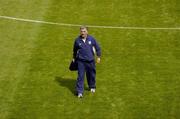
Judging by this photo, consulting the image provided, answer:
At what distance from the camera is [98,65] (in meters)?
17.4

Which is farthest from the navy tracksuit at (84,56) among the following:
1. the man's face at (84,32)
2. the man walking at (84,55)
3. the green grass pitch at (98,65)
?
the green grass pitch at (98,65)

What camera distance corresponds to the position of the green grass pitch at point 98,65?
48.4 ft

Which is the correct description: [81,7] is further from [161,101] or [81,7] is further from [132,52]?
[161,101]

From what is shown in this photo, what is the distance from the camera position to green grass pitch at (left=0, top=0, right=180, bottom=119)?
14.8 metres

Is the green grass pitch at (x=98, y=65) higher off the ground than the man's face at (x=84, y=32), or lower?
lower

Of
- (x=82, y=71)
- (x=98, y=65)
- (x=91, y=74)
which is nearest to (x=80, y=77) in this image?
(x=82, y=71)

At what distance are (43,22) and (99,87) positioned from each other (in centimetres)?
543

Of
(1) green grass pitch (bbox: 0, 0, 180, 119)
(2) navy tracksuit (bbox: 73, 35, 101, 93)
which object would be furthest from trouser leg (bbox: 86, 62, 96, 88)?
(1) green grass pitch (bbox: 0, 0, 180, 119)

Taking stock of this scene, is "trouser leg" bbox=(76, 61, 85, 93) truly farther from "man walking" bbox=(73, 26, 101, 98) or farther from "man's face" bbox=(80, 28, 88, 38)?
"man's face" bbox=(80, 28, 88, 38)

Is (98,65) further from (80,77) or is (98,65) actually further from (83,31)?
(83,31)

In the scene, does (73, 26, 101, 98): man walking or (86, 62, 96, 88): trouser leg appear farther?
(86, 62, 96, 88): trouser leg

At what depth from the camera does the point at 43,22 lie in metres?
20.4

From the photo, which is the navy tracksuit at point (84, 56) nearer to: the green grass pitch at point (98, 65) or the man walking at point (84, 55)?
the man walking at point (84, 55)

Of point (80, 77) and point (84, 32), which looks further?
point (80, 77)
